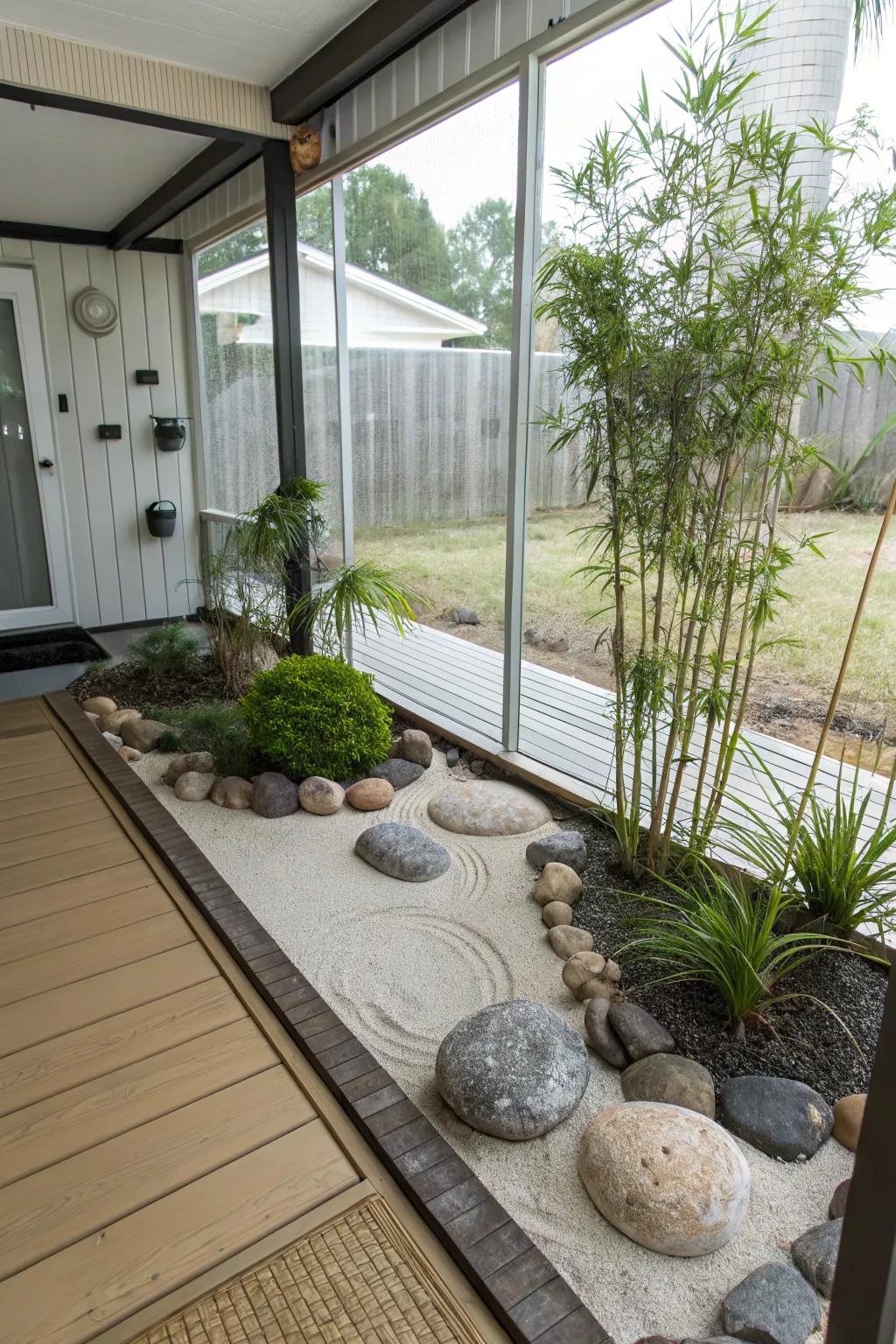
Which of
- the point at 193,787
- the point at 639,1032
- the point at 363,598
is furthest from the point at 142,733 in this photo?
the point at 639,1032

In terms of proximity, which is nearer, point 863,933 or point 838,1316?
point 838,1316

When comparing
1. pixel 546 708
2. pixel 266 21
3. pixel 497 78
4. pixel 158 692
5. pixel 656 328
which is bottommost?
pixel 158 692

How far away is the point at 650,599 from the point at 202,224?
15.1 feet

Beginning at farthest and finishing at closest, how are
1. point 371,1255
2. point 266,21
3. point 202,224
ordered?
point 202,224
point 266,21
point 371,1255

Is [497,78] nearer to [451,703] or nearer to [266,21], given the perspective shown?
[266,21]

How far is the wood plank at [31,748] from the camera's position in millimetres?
3635

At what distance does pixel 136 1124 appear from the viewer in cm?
175

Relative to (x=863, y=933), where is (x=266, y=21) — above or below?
above

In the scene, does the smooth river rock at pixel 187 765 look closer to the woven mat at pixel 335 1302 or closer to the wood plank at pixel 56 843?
the wood plank at pixel 56 843

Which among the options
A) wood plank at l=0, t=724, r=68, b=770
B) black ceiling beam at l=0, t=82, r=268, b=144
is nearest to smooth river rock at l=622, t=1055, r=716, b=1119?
wood plank at l=0, t=724, r=68, b=770

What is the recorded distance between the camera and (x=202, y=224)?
573 centimetres

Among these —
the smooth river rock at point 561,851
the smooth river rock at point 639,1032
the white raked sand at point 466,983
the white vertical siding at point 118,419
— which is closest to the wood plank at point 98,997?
the white raked sand at point 466,983

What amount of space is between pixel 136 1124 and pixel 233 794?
1.81 m

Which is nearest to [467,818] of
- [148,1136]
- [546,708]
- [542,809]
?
[542,809]
